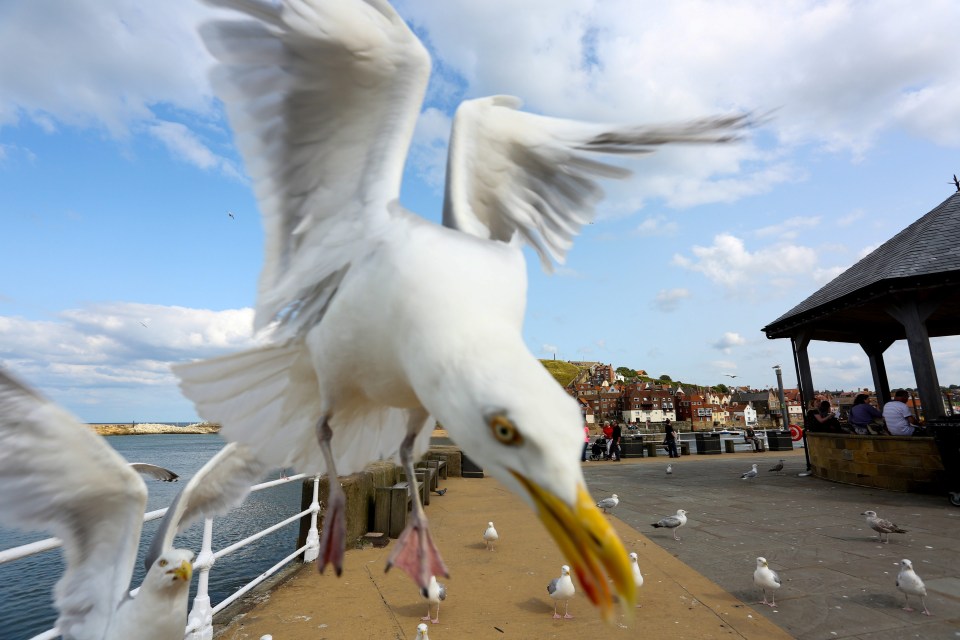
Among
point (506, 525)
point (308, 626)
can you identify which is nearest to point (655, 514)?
point (506, 525)

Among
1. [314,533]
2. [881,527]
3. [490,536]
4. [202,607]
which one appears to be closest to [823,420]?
[881,527]

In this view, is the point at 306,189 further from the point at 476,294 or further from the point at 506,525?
the point at 506,525

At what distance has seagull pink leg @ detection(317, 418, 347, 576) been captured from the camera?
1.41 meters

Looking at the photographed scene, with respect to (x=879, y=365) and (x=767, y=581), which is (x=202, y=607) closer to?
(x=767, y=581)

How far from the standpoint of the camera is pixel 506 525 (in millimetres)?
7516

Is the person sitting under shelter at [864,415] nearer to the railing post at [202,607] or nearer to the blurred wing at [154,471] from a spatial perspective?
the railing post at [202,607]

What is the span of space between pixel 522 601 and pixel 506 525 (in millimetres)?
2752

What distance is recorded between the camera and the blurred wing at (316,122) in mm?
1540

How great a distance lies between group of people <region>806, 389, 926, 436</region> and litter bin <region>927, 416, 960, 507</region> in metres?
1.03

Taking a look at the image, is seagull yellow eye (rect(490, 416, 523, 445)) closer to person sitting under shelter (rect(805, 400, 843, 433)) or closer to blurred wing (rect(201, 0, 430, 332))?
blurred wing (rect(201, 0, 430, 332))

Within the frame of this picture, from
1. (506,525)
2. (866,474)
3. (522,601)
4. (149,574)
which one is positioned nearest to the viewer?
(149,574)

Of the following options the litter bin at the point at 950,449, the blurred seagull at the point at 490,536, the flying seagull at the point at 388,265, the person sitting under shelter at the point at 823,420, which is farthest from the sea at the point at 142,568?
the person sitting under shelter at the point at 823,420

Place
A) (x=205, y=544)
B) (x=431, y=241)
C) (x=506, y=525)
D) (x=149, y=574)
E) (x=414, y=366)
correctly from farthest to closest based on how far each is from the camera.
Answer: (x=506, y=525) < (x=205, y=544) < (x=149, y=574) < (x=431, y=241) < (x=414, y=366)

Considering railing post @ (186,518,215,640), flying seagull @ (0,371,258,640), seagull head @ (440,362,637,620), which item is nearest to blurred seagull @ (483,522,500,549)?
railing post @ (186,518,215,640)
